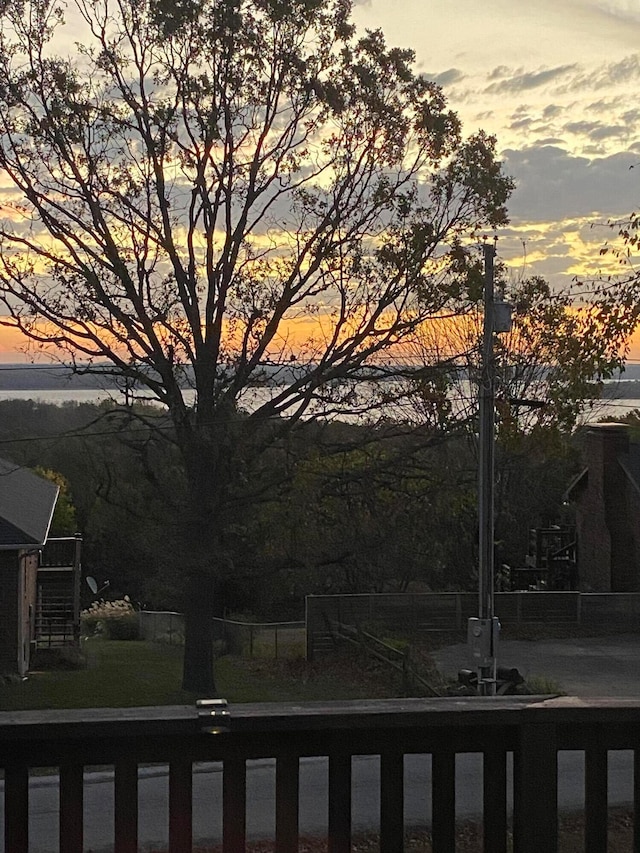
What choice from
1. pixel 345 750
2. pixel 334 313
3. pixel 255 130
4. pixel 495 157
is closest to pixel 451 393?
pixel 334 313

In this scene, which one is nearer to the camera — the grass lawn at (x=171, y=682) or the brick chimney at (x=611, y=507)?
the grass lawn at (x=171, y=682)

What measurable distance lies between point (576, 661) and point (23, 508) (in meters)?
13.3

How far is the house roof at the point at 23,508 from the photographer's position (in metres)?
19.9

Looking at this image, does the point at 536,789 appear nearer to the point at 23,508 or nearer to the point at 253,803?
the point at 253,803

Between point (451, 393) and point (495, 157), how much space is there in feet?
15.5

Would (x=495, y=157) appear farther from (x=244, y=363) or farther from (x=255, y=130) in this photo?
(x=244, y=363)

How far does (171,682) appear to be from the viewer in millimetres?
20375

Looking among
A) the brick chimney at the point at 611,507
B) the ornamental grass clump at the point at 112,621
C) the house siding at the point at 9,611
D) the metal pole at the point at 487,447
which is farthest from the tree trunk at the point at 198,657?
the brick chimney at the point at 611,507

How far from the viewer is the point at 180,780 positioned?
8.72ft

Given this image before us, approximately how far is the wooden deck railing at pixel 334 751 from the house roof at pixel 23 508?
16.9 metres

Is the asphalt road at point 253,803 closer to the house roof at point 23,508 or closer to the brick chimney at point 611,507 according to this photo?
the house roof at point 23,508

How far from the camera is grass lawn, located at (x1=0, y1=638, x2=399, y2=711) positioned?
714 inches

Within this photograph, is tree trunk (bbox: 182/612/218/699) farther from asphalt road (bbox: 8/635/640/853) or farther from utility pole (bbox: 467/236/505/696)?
asphalt road (bbox: 8/635/640/853)

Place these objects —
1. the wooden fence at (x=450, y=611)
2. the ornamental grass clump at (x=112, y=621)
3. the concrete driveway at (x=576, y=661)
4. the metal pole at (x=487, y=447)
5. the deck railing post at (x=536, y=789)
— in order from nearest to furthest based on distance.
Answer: the deck railing post at (x=536, y=789)
the metal pole at (x=487, y=447)
the concrete driveway at (x=576, y=661)
the wooden fence at (x=450, y=611)
the ornamental grass clump at (x=112, y=621)
